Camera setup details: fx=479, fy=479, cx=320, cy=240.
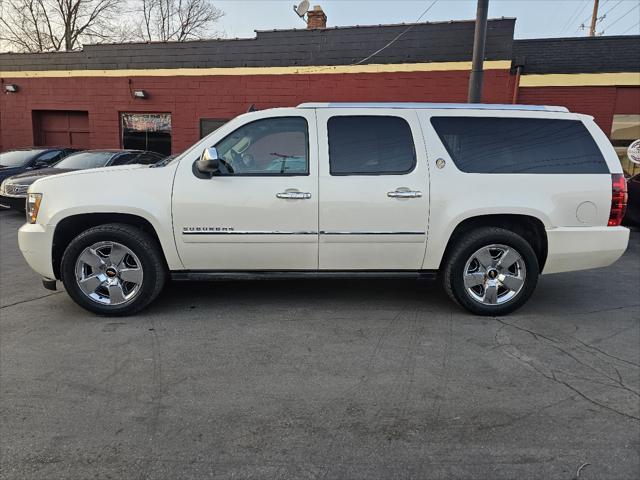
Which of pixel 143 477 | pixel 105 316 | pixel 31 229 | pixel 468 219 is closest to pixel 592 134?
pixel 468 219

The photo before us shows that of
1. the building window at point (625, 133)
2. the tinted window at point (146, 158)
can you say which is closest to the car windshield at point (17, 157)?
the tinted window at point (146, 158)

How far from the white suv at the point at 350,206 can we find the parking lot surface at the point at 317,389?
0.47 m

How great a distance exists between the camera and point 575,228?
4.49 meters

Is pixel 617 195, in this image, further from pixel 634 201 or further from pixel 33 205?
pixel 634 201

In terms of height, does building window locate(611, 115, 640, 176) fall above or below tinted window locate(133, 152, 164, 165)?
above

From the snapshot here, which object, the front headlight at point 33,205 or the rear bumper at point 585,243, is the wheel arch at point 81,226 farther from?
the rear bumper at point 585,243

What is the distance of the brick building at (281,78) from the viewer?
12.4m

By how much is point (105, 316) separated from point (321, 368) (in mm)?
2254

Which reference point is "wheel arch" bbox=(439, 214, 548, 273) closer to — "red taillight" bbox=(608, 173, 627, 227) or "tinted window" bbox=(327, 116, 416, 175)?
"red taillight" bbox=(608, 173, 627, 227)

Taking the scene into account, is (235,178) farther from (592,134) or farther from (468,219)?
(592,134)

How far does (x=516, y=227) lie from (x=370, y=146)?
1670mm

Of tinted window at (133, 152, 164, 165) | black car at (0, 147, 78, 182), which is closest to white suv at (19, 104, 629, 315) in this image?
tinted window at (133, 152, 164, 165)

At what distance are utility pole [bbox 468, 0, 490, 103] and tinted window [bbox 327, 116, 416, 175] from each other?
14.6 ft

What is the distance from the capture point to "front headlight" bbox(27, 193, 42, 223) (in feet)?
14.3
